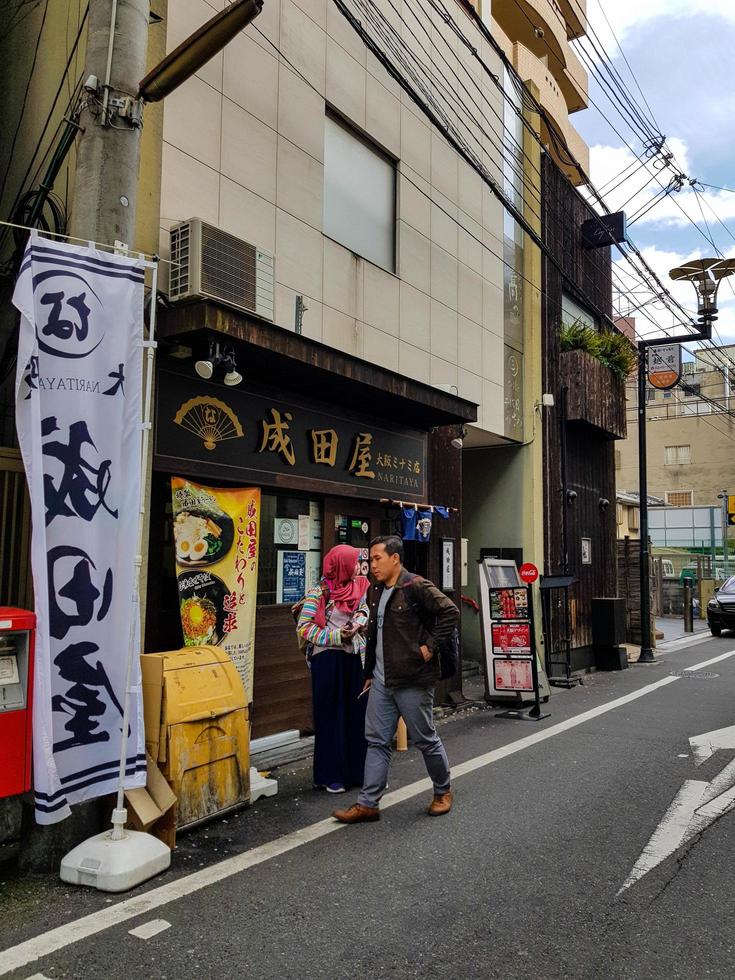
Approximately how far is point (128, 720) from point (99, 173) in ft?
11.2

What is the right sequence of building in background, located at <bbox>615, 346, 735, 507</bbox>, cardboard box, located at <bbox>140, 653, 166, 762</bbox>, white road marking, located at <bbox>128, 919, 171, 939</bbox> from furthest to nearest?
building in background, located at <bbox>615, 346, 735, 507</bbox> → cardboard box, located at <bbox>140, 653, 166, 762</bbox> → white road marking, located at <bbox>128, 919, 171, 939</bbox>

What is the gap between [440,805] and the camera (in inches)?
208

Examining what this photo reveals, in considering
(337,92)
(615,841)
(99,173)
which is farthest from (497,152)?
(615,841)

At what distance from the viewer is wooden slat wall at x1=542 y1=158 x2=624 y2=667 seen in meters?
14.3

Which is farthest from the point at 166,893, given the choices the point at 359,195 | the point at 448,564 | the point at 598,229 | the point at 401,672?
the point at 598,229

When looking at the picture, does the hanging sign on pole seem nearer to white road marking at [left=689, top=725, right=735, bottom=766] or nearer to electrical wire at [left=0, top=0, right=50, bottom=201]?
white road marking at [left=689, top=725, right=735, bottom=766]

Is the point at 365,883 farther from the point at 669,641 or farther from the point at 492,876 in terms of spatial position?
the point at 669,641

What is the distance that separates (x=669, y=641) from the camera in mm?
18766

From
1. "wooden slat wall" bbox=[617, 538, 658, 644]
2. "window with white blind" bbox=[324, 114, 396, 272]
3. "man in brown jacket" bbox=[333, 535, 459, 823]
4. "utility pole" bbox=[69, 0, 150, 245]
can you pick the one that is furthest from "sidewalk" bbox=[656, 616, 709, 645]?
"utility pole" bbox=[69, 0, 150, 245]

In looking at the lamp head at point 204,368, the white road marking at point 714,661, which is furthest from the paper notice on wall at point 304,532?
the white road marking at point 714,661

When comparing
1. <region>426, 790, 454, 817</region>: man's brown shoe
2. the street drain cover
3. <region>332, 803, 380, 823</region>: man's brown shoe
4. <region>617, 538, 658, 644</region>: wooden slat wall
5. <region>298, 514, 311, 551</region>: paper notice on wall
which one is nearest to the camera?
<region>332, 803, 380, 823</region>: man's brown shoe

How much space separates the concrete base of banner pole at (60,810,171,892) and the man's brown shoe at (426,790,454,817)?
186 centimetres

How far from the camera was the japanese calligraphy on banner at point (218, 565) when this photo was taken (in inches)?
254

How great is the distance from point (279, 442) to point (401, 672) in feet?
10.6
